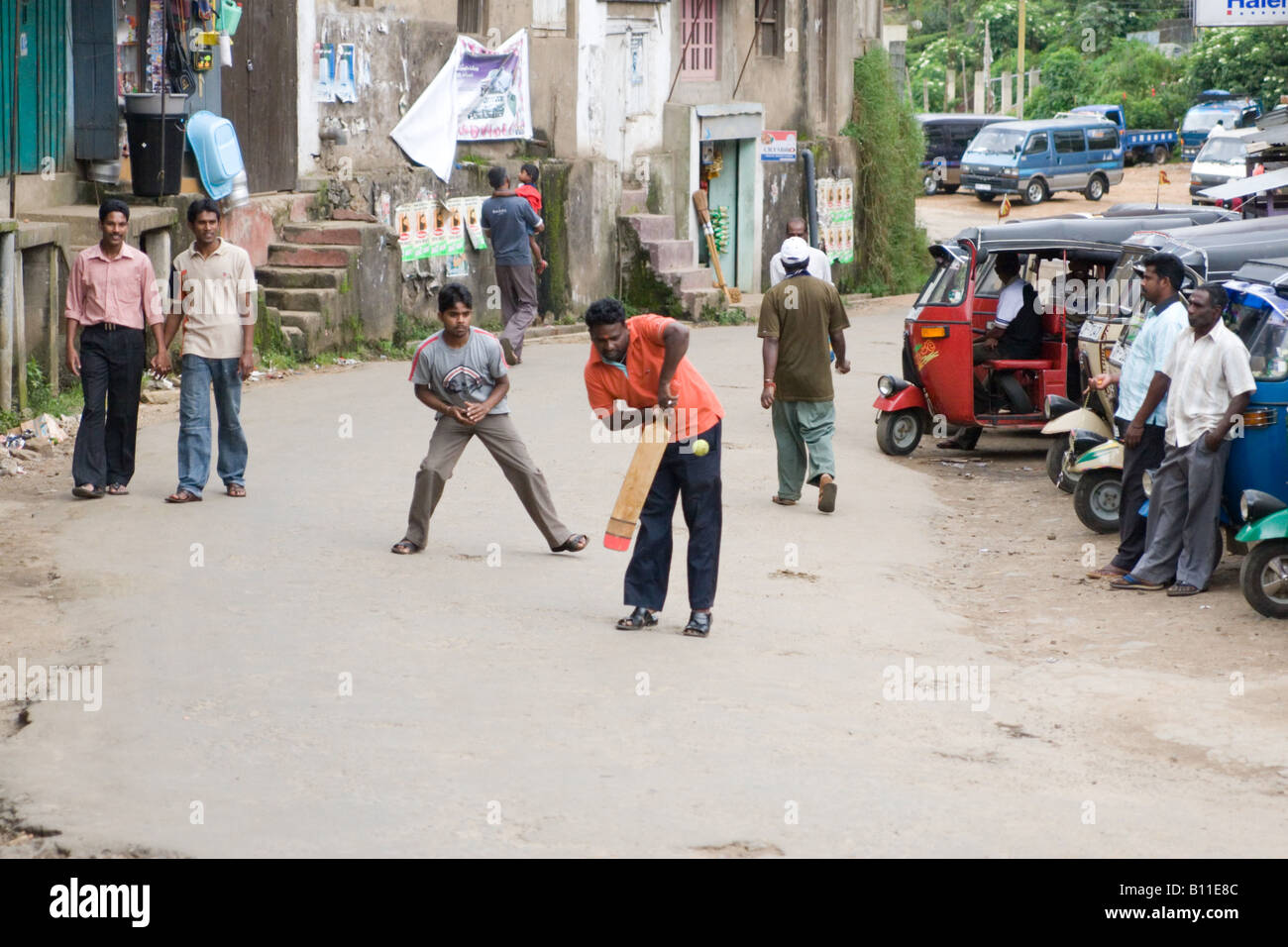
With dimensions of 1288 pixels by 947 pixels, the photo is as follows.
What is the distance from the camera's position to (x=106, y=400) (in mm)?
10570

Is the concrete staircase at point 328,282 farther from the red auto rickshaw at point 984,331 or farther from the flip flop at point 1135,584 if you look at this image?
the flip flop at point 1135,584

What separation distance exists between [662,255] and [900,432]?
30.5 ft

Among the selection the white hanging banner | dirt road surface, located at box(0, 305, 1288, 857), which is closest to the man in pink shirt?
dirt road surface, located at box(0, 305, 1288, 857)

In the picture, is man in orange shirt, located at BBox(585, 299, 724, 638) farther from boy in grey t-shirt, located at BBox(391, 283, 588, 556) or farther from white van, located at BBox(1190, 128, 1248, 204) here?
white van, located at BBox(1190, 128, 1248, 204)

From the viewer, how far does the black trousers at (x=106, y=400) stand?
409 inches

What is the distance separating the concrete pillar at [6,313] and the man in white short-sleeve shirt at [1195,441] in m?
A: 8.63

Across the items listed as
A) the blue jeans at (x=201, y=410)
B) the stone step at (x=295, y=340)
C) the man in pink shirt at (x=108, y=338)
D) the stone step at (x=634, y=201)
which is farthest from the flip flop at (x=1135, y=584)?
the stone step at (x=634, y=201)

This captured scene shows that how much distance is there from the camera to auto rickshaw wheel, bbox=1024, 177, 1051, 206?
44.3 meters

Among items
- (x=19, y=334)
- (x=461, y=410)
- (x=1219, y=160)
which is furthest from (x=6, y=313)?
(x=1219, y=160)

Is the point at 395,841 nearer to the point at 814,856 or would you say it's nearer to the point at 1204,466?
the point at 814,856

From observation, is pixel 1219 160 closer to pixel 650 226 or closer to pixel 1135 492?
pixel 650 226

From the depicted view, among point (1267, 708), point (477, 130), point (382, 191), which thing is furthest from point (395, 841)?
point (477, 130)

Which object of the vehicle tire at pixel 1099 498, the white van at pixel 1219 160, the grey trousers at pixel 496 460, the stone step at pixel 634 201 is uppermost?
the white van at pixel 1219 160

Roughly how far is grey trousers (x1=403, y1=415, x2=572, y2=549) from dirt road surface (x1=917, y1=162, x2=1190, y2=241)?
30115mm
